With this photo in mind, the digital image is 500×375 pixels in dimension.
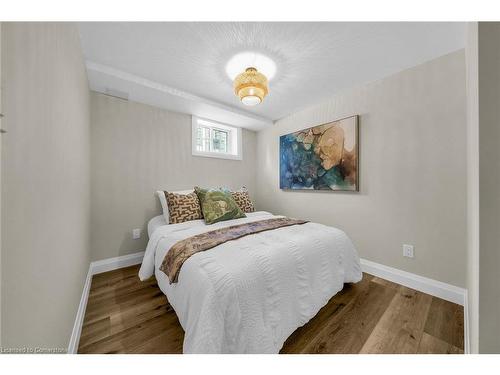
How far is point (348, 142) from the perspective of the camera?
7.23 ft

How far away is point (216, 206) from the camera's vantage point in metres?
2.14

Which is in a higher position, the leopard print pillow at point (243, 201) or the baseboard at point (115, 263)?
the leopard print pillow at point (243, 201)

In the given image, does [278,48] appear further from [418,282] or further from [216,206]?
[418,282]

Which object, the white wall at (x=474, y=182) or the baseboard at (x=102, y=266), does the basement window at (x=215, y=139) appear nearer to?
the baseboard at (x=102, y=266)

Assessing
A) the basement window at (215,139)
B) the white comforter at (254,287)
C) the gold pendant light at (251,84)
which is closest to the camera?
the white comforter at (254,287)

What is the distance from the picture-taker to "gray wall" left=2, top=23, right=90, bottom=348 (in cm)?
53

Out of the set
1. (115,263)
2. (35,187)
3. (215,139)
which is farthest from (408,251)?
(115,263)

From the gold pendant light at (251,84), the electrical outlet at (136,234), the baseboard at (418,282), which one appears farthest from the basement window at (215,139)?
the baseboard at (418,282)

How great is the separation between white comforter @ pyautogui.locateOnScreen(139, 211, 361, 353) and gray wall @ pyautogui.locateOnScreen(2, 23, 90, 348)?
579mm

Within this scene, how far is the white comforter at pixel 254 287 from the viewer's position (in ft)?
3.03

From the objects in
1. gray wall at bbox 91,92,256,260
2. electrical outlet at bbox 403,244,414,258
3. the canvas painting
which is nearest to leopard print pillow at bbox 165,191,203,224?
gray wall at bbox 91,92,256,260

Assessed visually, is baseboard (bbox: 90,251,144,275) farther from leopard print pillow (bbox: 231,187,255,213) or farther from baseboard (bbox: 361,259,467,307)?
baseboard (bbox: 361,259,467,307)

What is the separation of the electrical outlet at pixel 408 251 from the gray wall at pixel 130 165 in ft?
9.11
